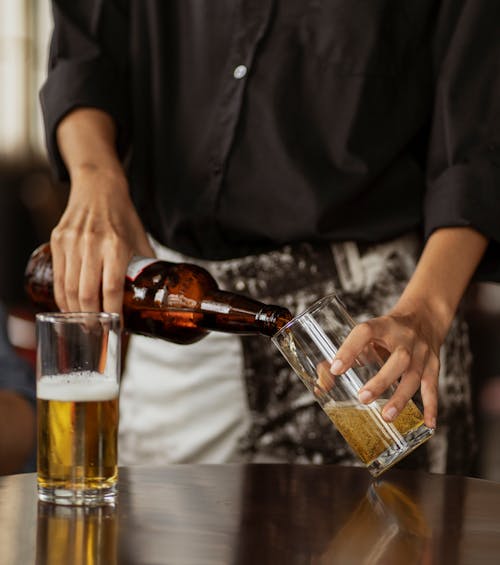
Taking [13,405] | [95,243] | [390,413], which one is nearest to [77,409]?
[390,413]

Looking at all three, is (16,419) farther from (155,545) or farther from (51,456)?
(155,545)

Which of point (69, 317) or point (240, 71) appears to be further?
point (240, 71)

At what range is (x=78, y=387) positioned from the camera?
93cm

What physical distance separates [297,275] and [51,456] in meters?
0.62

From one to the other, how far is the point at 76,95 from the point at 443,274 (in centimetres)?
59

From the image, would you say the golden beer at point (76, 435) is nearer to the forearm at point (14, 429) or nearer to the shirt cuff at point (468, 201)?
the shirt cuff at point (468, 201)

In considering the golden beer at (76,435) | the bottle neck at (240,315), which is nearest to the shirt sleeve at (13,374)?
the bottle neck at (240,315)

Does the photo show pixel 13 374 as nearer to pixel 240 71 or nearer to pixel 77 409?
pixel 240 71

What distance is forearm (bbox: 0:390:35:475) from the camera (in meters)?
1.83

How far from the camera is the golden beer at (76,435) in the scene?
927 millimetres

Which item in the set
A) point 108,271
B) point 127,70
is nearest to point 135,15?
point 127,70

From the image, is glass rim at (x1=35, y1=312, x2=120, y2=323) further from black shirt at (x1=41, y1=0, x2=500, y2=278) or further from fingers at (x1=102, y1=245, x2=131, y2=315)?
black shirt at (x1=41, y1=0, x2=500, y2=278)

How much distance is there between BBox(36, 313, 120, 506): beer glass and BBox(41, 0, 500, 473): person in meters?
0.49

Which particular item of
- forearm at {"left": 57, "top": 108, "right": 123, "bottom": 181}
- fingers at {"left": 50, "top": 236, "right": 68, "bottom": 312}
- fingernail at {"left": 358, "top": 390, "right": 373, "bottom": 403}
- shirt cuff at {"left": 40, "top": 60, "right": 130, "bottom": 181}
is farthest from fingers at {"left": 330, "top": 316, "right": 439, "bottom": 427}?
shirt cuff at {"left": 40, "top": 60, "right": 130, "bottom": 181}
